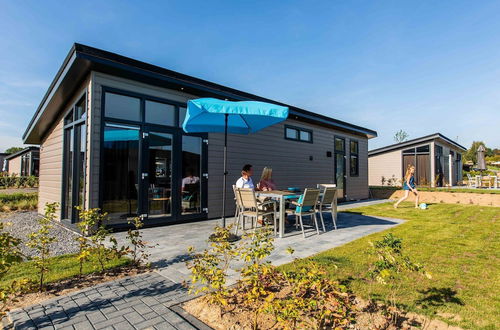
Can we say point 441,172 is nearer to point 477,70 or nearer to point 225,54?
point 477,70

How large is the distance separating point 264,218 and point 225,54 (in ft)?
25.2

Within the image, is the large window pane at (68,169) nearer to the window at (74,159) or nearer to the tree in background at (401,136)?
the window at (74,159)

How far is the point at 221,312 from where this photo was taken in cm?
212

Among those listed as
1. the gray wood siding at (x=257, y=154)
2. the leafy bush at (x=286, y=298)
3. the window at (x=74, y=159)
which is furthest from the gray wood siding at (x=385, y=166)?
the window at (x=74, y=159)

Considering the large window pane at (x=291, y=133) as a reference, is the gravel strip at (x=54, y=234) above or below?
below

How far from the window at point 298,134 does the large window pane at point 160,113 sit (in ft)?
14.1

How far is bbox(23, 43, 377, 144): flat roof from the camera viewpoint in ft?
15.3

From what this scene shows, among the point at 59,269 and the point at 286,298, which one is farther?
the point at 59,269

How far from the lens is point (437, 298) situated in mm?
2324

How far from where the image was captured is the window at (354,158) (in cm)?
1216

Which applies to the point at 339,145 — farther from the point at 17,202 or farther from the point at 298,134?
the point at 17,202

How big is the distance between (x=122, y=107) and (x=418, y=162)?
19.4 metres

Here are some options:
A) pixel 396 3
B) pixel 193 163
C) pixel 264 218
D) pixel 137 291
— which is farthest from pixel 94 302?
pixel 396 3

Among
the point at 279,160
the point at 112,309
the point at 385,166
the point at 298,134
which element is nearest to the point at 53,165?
the point at 279,160
